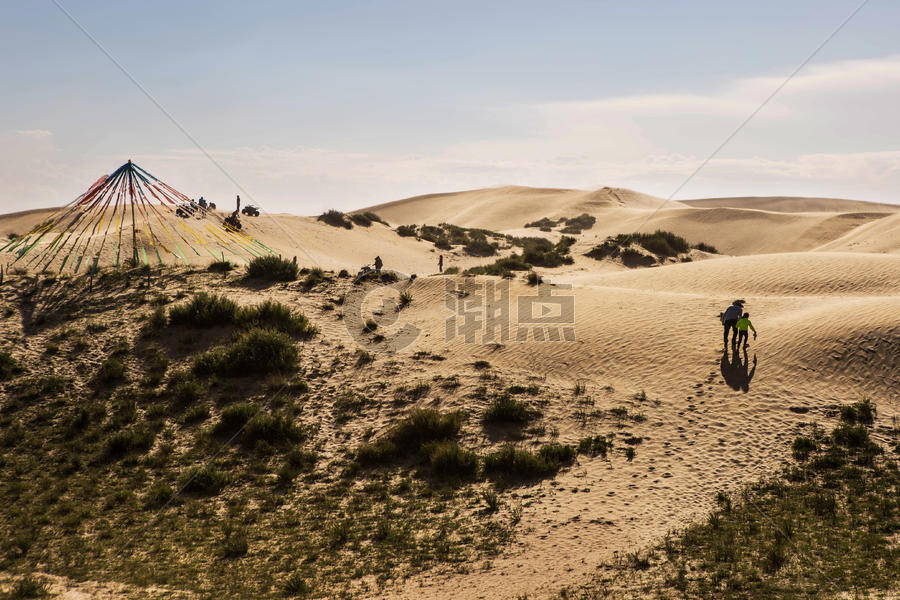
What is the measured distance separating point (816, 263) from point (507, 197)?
72.3m

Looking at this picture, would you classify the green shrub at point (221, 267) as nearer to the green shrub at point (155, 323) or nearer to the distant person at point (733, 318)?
the green shrub at point (155, 323)

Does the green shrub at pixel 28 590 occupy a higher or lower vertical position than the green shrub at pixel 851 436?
lower

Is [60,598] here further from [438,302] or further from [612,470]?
[438,302]

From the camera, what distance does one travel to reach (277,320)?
18.9 metres

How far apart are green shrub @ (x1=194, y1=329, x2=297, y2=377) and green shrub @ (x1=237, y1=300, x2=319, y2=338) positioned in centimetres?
151

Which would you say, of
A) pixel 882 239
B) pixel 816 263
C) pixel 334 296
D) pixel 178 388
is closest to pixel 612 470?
pixel 178 388

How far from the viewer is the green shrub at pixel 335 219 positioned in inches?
1857

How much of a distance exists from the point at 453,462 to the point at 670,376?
23.0ft

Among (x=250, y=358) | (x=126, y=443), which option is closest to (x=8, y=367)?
(x=126, y=443)

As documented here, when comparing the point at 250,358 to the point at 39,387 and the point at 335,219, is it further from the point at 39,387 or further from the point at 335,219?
the point at 335,219

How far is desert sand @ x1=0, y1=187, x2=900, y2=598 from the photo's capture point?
9.03 m

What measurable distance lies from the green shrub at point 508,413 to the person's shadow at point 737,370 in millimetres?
5187

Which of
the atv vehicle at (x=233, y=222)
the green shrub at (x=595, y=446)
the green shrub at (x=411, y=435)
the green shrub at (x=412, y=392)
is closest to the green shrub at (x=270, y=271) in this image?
the green shrub at (x=412, y=392)

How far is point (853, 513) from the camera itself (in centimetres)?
907
